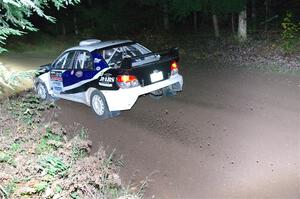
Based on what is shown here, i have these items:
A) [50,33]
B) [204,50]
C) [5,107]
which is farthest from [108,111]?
[50,33]

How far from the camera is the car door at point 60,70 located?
10.1 metres

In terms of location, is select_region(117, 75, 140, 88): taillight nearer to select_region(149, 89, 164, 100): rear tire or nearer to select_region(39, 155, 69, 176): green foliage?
select_region(149, 89, 164, 100): rear tire

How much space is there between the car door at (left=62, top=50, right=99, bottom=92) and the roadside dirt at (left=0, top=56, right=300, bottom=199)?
33.1 inches

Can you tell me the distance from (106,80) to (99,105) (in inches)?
31.3

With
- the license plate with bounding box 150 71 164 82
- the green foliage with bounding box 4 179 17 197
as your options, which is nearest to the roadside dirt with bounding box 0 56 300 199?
the license plate with bounding box 150 71 164 82

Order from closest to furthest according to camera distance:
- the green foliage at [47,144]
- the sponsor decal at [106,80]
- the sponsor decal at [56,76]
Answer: the green foliage at [47,144]
the sponsor decal at [106,80]
the sponsor decal at [56,76]

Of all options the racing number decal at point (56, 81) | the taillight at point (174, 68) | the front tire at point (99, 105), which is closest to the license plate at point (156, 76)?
the taillight at point (174, 68)

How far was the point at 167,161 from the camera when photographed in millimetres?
7086

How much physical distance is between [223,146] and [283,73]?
19.4 ft

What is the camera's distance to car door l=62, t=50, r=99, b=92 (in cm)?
938

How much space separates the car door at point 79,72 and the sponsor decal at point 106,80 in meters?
0.27

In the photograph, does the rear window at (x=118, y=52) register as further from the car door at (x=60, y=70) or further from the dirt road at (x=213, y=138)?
the dirt road at (x=213, y=138)

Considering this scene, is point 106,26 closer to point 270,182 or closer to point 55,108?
point 55,108

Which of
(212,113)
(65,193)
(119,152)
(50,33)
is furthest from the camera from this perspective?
(50,33)
